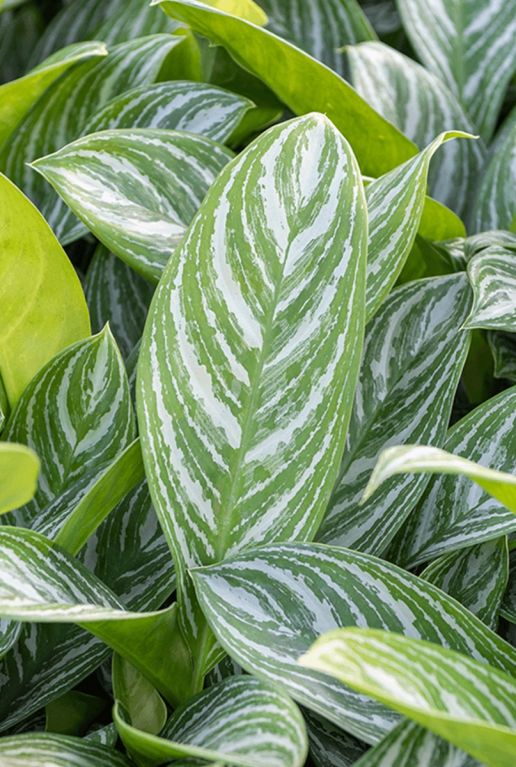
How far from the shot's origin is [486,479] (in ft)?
1.18

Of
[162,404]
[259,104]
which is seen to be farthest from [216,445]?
[259,104]

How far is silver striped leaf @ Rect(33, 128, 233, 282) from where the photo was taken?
58 centimetres

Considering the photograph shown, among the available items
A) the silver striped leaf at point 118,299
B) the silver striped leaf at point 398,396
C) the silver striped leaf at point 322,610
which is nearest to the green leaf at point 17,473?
the silver striped leaf at point 322,610

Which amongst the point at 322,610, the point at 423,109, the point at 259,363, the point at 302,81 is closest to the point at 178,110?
the point at 302,81

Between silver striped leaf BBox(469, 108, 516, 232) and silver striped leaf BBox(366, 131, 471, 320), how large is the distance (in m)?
0.23

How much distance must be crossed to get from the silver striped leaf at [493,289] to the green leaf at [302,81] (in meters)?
0.17

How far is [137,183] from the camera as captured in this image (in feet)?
2.06

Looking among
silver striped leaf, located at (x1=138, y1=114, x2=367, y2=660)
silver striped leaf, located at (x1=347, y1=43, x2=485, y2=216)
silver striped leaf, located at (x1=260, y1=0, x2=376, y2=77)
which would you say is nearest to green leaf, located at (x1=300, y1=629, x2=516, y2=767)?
silver striped leaf, located at (x1=138, y1=114, x2=367, y2=660)

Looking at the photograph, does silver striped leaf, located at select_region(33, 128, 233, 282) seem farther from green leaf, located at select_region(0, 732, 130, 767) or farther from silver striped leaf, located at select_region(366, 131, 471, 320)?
green leaf, located at select_region(0, 732, 130, 767)

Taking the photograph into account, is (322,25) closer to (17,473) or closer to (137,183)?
(137,183)

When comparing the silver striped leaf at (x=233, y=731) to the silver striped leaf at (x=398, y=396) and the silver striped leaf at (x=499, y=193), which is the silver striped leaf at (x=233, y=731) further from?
the silver striped leaf at (x=499, y=193)

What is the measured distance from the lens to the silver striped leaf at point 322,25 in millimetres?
903

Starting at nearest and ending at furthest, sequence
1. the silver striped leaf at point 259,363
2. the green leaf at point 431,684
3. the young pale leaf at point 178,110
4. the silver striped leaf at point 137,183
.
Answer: the green leaf at point 431,684, the silver striped leaf at point 259,363, the silver striped leaf at point 137,183, the young pale leaf at point 178,110

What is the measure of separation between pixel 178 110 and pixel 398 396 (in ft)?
0.98
